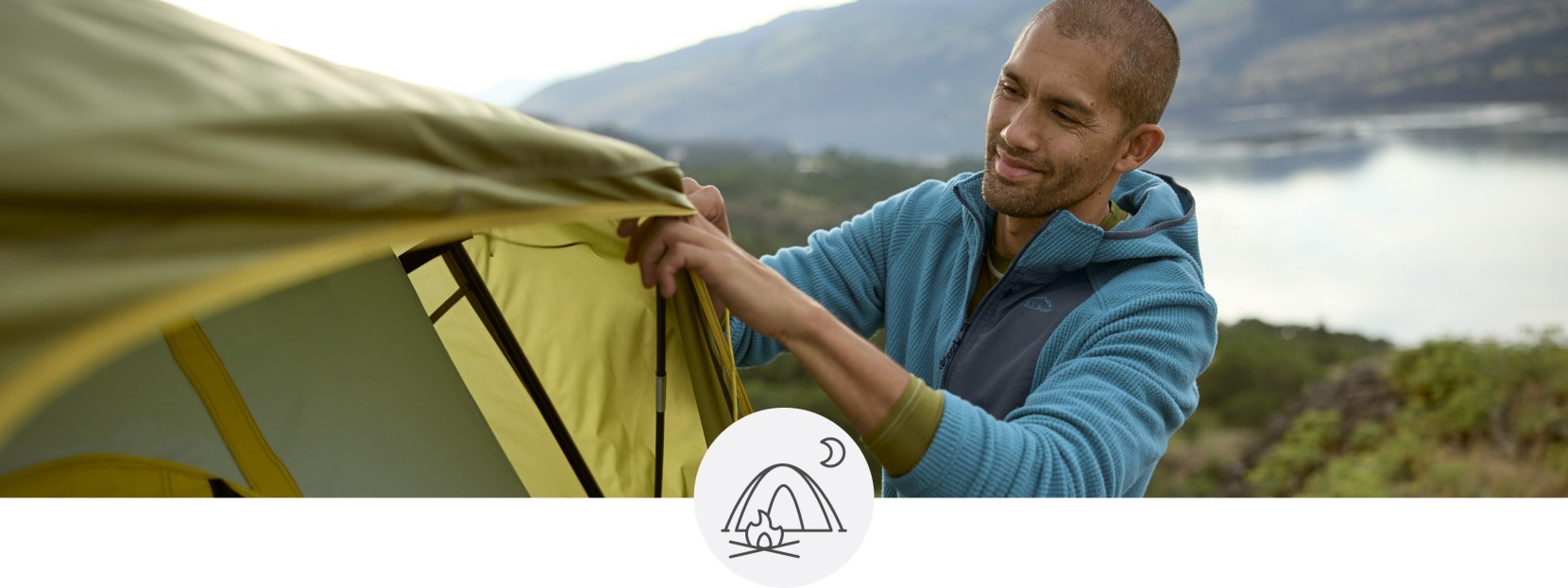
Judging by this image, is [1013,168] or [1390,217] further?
[1390,217]

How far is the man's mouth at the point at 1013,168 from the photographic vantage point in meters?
1.55

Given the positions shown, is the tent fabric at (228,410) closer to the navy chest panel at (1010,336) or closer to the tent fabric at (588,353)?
the tent fabric at (588,353)

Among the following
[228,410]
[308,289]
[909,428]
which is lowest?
[909,428]

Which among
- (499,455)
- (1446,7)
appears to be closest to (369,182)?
(499,455)

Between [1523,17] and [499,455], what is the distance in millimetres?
7694

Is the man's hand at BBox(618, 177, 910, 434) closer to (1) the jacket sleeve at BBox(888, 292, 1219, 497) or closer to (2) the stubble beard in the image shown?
(1) the jacket sleeve at BBox(888, 292, 1219, 497)

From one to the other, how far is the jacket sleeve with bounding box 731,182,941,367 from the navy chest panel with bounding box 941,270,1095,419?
9.7 inches

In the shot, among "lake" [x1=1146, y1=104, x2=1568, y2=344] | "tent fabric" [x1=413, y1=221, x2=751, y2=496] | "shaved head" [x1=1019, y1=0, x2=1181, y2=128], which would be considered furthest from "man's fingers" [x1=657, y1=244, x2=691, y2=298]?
"lake" [x1=1146, y1=104, x2=1568, y2=344]

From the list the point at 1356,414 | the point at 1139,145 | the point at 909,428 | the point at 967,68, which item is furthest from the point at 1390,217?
the point at 909,428

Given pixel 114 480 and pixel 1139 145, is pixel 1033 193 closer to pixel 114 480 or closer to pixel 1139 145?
pixel 1139 145

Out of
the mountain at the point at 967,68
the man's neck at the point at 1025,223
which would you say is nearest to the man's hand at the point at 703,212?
the man's neck at the point at 1025,223

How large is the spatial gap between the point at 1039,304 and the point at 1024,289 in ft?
0.14

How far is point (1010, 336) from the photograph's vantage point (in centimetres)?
154
